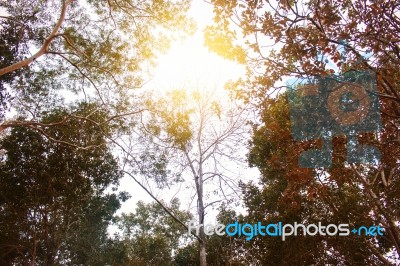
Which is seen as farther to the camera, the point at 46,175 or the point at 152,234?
the point at 152,234

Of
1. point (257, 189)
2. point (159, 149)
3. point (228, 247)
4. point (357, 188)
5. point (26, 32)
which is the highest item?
point (26, 32)

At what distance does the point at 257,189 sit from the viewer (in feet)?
39.5

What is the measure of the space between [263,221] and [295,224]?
1.68 metres

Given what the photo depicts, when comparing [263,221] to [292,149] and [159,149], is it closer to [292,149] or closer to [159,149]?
[159,149]

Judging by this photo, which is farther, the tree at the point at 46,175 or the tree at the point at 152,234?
the tree at the point at 152,234

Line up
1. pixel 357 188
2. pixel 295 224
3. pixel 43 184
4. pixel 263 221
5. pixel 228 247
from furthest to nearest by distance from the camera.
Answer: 1. pixel 228 247
2. pixel 43 184
3. pixel 263 221
4. pixel 295 224
5. pixel 357 188

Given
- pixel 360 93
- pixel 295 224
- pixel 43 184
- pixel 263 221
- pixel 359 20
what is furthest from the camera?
pixel 43 184

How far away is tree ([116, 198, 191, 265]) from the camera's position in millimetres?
19291

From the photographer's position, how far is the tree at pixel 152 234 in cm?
1929

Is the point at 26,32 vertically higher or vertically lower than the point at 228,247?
higher

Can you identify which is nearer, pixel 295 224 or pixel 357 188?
pixel 357 188

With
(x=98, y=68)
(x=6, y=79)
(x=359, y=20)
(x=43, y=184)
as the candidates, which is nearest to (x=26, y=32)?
(x=6, y=79)

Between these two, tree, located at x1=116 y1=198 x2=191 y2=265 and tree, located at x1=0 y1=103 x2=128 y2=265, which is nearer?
tree, located at x1=0 y1=103 x2=128 y2=265

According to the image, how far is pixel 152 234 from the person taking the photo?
2444 centimetres
